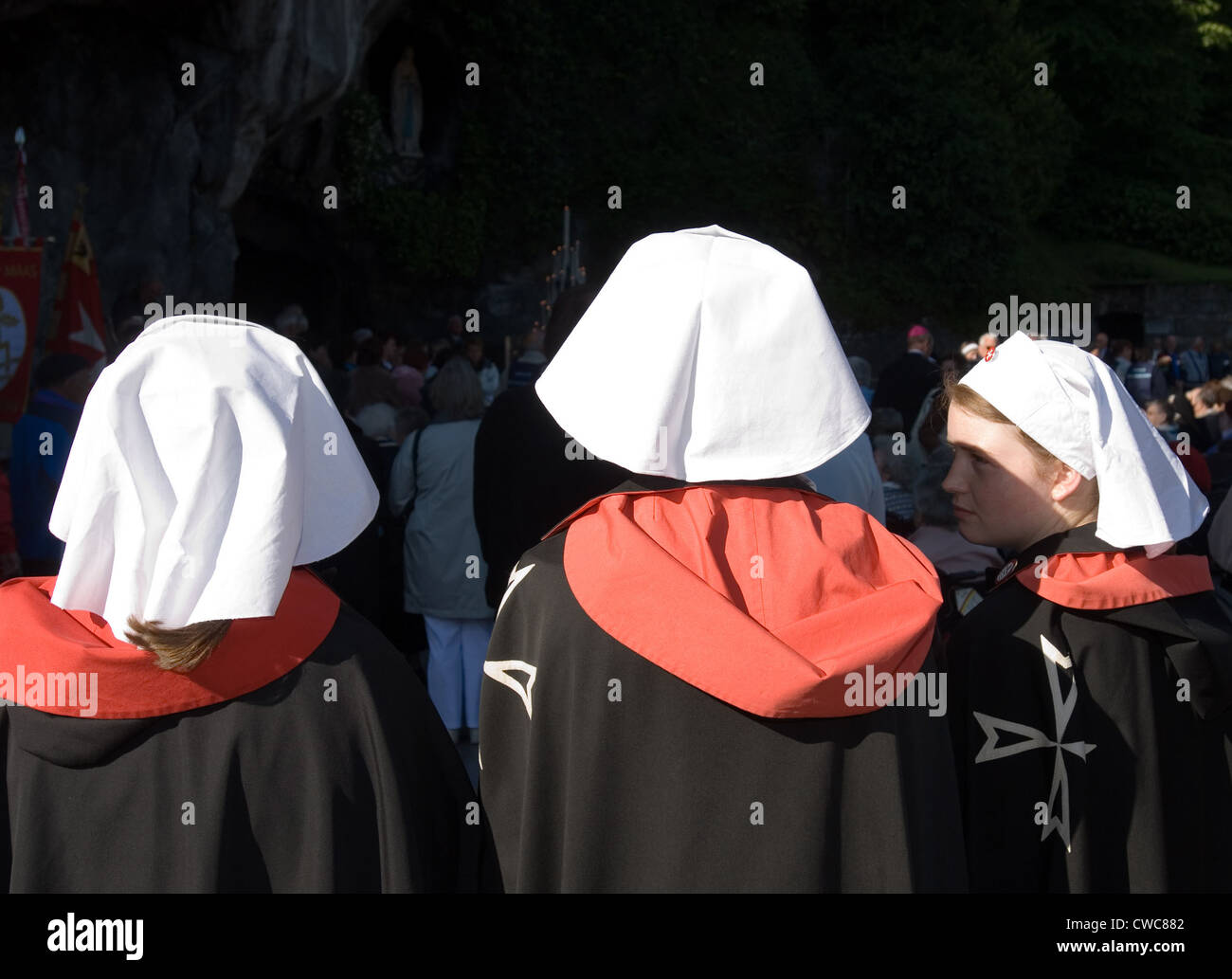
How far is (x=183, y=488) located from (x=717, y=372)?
757mm

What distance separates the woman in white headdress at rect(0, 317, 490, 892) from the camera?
1.84 metres

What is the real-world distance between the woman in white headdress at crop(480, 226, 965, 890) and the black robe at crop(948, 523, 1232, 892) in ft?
1.02

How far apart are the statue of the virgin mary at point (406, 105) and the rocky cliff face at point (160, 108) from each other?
5530 mm

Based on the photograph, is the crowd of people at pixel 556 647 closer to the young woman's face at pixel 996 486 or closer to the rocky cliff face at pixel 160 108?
the young woman's face at pixel 996 486

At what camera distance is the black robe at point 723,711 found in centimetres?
182

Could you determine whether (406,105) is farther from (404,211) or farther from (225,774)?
(225,774)

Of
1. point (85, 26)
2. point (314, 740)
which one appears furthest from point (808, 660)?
point (85, 26)

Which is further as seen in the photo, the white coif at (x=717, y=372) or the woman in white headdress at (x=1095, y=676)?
the woman in white headdress at (x=1095, y=676)

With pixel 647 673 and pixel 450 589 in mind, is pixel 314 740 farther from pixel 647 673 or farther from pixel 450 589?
pixel 450 589

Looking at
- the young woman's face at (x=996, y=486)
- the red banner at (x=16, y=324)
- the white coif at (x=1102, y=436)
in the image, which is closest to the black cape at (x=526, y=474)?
the young woman's face at (x=996, y=486)

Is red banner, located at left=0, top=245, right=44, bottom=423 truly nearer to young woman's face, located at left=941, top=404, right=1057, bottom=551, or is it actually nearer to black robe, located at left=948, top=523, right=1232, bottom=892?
young woman's face, located at left=941, top=404, right=1057, bottom=551

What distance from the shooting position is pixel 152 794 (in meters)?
1.93

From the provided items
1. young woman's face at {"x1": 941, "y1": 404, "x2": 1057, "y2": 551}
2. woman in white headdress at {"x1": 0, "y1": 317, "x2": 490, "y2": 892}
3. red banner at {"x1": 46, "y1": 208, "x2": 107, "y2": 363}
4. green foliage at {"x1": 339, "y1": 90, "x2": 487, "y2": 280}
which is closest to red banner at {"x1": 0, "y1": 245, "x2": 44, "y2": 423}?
red banner at {"x1": 46, "y1": 208, "x2": 107, "y2": 363}
